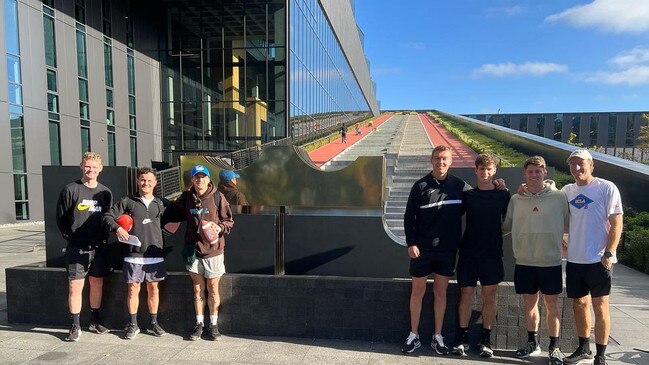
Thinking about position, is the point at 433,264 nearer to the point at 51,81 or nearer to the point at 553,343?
the point at 553,343

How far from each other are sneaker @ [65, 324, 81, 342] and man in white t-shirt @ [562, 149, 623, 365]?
472 cm

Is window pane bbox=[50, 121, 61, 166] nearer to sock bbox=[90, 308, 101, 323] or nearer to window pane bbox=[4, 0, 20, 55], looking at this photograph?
window pane bbox=[4, 0, 20, 55]

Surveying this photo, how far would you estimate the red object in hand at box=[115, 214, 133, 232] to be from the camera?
168 inches

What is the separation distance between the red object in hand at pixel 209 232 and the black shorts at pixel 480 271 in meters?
2.36

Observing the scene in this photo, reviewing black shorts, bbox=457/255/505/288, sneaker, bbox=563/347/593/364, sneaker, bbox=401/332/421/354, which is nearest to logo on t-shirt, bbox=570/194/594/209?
black shorts, bbox=457/255/505/288

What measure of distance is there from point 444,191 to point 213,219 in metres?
2.25

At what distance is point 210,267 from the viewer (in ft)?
14.1

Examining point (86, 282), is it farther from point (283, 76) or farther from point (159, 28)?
point (159, 28)

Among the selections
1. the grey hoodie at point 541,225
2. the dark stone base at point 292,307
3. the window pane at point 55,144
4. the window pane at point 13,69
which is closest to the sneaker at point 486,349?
the dark stone base at point 292,307

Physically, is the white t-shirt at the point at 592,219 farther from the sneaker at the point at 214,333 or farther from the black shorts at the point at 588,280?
the sneaker at the point at 214,333

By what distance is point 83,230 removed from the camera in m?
4.36

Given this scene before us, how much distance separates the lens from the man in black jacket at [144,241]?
432 centimetres

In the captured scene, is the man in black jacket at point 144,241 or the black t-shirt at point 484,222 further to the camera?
the man in black jacket at point 144,241

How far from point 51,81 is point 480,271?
17.4 metres
